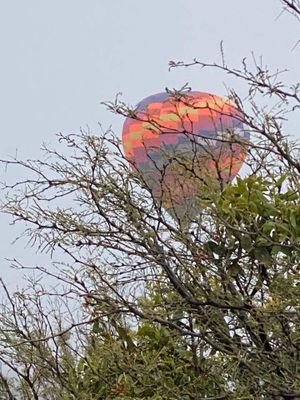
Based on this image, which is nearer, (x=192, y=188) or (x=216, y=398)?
(x=216, y=398)

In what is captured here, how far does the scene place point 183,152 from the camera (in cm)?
136

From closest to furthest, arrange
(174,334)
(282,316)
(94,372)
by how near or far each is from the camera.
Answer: (282,316)
(174,334)
(94,372)

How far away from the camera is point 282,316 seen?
1.06 m

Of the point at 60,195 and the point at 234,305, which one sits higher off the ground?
the point at 60,195

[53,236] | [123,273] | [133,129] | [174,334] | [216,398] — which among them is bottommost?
[216,398]

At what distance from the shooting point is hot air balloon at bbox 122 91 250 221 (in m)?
1.26

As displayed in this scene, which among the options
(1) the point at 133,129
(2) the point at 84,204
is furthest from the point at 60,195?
(1) the point at 133,129

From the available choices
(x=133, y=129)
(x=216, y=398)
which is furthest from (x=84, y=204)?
(x=216, y=398)

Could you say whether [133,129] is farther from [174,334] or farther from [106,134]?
[174,334]

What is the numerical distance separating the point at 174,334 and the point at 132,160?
1.10ft

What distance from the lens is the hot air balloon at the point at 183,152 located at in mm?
1264

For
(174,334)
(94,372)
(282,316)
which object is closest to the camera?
(282,316)

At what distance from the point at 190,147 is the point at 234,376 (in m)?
0.42

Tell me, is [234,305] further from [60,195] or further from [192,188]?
[60,195]
